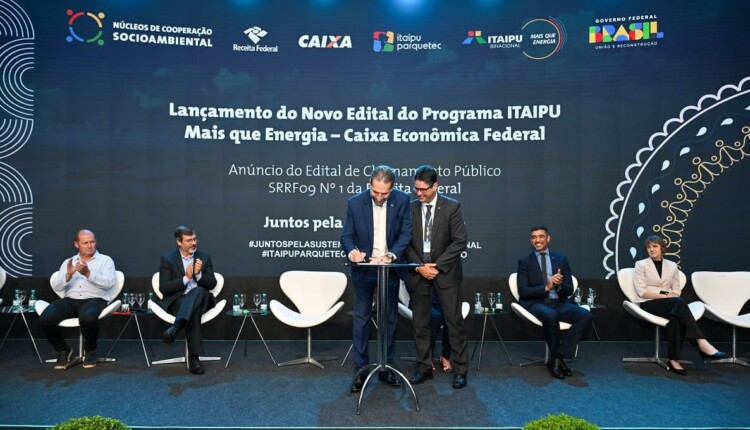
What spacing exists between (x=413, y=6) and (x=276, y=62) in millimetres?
1608

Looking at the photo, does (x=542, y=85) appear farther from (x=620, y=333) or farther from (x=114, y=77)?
(x=114, y=77)

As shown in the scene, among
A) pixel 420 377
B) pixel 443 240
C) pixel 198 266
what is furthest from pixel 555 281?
pixel 198 266

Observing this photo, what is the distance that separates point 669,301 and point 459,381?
2064mm

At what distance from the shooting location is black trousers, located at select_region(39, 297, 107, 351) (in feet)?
16.1

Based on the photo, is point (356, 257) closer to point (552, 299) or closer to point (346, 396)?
point (346, 396)

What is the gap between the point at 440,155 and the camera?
254 inches

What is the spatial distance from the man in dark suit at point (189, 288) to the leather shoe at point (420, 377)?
1.70 meters

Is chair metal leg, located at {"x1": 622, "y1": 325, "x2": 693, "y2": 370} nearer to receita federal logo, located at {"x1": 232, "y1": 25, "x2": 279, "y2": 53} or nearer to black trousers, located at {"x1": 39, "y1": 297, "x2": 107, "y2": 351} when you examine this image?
black trousers, located at {"x1": 39, "y1": 297, "x2": 107, "y2": 351}

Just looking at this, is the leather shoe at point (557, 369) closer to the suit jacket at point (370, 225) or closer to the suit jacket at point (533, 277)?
the suit jacket at point (533, 277)

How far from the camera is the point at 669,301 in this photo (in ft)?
16.6


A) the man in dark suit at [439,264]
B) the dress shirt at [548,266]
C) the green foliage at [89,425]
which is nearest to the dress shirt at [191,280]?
the man in dark suit at [439,264]

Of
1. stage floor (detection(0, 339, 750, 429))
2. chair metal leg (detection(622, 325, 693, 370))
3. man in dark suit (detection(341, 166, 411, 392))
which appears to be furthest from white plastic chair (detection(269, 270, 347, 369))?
chair metal leg (detection(622, 325, 693, 370))

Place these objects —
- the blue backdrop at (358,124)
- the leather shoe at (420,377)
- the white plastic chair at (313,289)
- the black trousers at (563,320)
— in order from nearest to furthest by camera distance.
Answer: the leather shoe at (420,377) < the black trousers at (563,320) < the white plastic chair at (313,289) < the blue backdrop at (358,124)

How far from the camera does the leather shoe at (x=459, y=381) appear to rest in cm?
434
